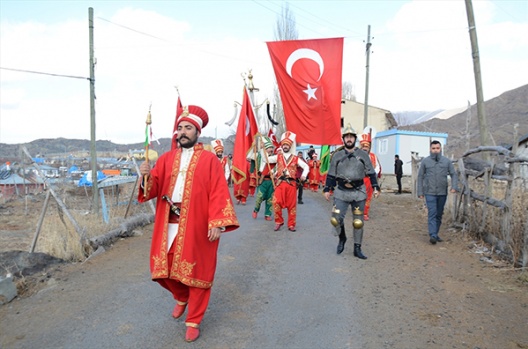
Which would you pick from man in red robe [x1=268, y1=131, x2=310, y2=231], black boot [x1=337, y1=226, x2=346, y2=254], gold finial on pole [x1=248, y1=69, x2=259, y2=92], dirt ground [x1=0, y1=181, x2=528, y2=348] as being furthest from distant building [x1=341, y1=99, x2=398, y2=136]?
black boot [x1=337, y1=226, x2=346, y2=254]

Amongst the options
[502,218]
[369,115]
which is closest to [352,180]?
[502,218]

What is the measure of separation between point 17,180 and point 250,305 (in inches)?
834

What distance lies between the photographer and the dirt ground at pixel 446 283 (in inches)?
156

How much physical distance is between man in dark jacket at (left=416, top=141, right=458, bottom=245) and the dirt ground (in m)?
0.37

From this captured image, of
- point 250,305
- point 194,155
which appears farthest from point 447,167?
point 194,155

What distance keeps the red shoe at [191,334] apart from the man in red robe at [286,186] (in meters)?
5.04

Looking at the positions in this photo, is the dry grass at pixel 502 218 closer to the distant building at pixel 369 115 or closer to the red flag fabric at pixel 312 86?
the red flag fabric at pixel 312 86

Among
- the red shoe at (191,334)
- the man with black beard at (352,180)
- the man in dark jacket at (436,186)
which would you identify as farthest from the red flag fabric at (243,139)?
the red shoe at (191,334)

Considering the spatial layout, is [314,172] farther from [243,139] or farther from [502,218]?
[502,218]

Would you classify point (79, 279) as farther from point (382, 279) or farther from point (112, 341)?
point (382, 279)

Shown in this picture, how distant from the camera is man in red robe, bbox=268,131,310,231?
8578mm

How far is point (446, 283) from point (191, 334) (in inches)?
130

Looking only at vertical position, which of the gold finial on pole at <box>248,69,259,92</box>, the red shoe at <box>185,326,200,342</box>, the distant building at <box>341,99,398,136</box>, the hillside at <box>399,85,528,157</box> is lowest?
the red shoe at <box>185,326,200,342</box>

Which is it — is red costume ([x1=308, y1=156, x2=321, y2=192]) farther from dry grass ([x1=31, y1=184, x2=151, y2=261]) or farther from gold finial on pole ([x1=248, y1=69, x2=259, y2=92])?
dry grass ([x1=31, y1=184, x2=151, y2=261])
